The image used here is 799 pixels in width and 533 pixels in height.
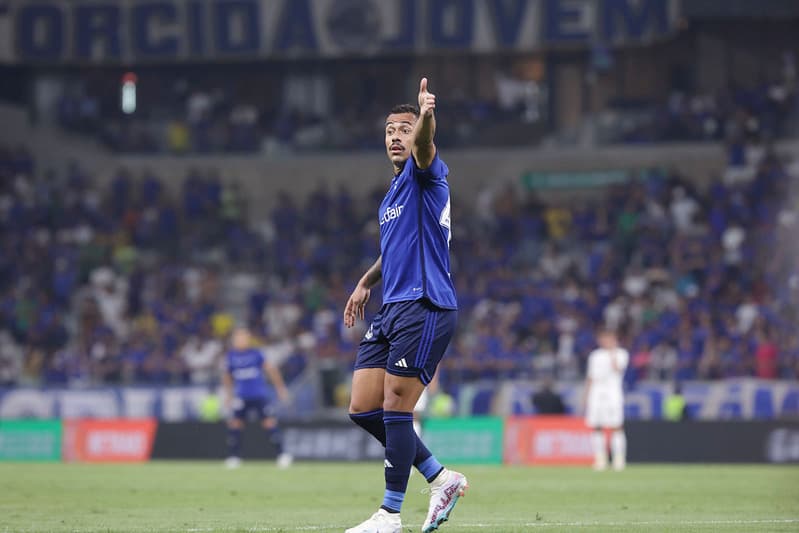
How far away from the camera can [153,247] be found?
35.2m

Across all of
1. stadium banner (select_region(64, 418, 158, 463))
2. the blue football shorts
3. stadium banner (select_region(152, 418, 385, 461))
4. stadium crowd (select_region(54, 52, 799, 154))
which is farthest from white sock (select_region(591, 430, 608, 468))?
stadium crowd (select_region(54, 52, 799, 154))

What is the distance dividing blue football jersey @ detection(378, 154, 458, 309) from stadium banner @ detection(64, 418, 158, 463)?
17.9m

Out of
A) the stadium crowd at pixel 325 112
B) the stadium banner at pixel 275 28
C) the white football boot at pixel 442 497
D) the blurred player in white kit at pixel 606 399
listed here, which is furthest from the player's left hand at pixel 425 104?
the stadium banner at pixel 275 28

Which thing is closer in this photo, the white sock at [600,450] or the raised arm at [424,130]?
the raised arm at [424,130]

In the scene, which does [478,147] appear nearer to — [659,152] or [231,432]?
[659,152]

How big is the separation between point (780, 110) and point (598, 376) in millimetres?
14835

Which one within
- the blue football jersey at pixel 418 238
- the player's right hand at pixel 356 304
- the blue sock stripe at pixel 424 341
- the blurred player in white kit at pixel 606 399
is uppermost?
the blue football jersey at pixel 418 238

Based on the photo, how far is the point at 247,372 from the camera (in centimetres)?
2195

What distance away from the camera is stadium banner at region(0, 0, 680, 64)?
35.8m

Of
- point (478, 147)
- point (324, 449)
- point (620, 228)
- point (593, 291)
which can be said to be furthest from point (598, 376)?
point (478, 147)

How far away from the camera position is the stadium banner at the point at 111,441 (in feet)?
83.7

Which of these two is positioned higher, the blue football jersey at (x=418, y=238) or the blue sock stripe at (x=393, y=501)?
the blue football jersey at (x=418, y=238)

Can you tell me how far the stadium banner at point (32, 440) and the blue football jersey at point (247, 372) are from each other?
5.50 m

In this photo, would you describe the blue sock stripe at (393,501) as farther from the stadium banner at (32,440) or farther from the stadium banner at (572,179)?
the stadium banner at (572,179)
